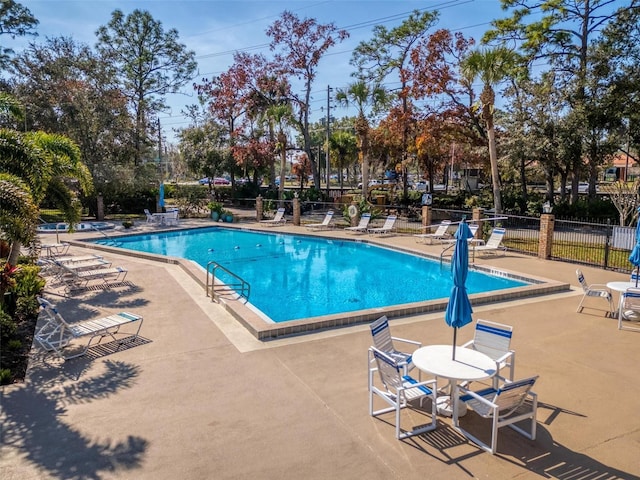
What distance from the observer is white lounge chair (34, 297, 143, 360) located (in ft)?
22.5

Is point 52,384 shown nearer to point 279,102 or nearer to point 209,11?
point 209,11

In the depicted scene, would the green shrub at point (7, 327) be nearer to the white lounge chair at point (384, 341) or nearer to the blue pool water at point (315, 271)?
the blue pool water at point (315, 271)

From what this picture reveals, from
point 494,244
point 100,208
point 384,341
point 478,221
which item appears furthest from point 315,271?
point 100,208

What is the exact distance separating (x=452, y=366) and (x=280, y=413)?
6.64 feet

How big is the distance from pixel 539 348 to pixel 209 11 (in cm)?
1803

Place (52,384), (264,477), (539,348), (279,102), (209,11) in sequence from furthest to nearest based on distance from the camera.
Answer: (279,102) < (209,11) < (539,348) < (52,384) < (264,477)

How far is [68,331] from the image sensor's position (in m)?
7.38

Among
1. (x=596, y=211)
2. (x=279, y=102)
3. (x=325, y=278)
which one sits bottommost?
A: (x=325, y=278)

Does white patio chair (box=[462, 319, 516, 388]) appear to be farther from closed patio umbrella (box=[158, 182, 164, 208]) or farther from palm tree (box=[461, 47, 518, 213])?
closed patio umbrella (box=[158, 182, 164, 208])

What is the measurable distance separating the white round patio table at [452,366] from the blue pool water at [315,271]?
5.28 metres

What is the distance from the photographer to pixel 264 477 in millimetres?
4141

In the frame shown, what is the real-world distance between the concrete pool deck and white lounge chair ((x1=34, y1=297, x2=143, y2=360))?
264 mm

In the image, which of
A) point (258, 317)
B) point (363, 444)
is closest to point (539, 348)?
point (363, 444)

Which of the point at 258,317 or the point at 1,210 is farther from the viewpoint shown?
the point at 258,317
